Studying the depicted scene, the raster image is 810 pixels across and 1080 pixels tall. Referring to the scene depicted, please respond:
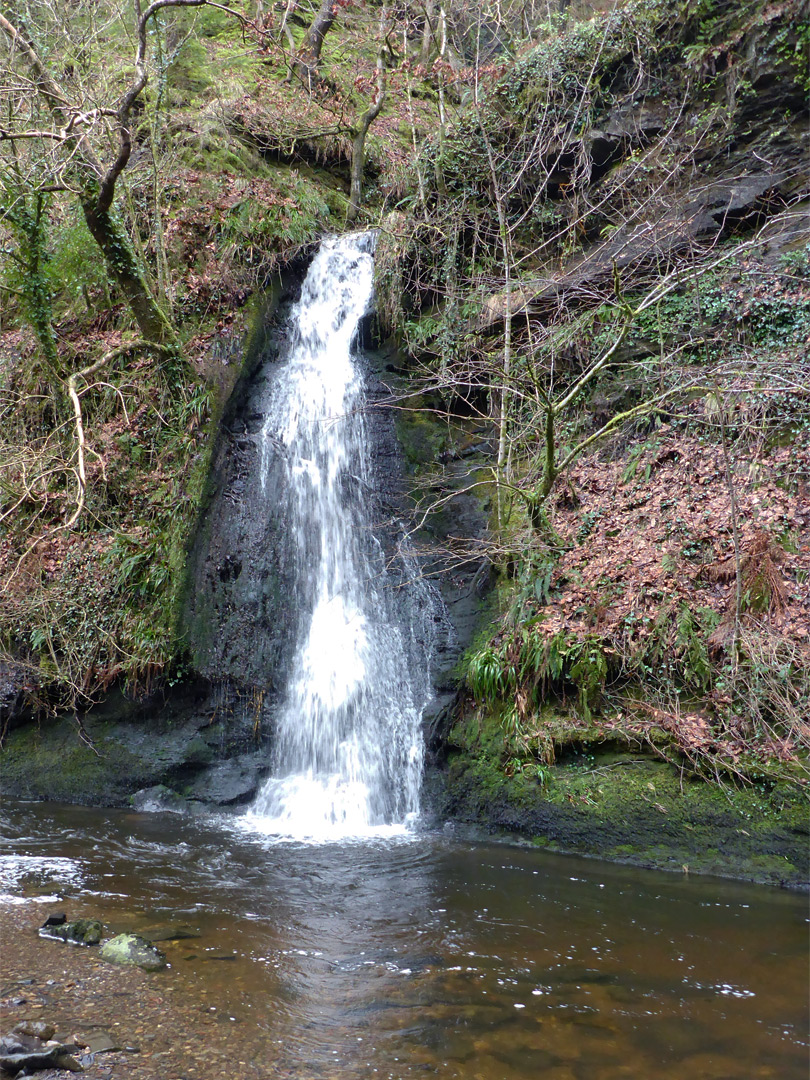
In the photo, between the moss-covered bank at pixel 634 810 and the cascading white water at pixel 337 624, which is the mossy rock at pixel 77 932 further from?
the moss-covered bank at pixel 634 810

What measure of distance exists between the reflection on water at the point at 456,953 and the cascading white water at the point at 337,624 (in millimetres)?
897

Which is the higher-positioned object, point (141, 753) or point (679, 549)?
point (679, 549)

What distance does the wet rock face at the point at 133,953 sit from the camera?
386cm

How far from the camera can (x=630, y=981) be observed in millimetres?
4000

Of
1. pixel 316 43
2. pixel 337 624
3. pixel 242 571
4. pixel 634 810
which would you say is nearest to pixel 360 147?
A: pixel 316 43

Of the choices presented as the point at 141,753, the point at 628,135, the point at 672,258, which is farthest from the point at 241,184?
the point at 141,753

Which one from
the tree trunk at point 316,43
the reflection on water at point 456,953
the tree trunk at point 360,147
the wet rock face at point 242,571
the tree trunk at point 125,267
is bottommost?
the reflection on water at point 456,953

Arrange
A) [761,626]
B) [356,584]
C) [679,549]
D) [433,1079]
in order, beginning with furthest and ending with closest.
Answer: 1. [356,584]
2. [679,549]
3. [761,626]
4. [433,1079]

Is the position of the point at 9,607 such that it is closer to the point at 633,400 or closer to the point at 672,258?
the point at 633,400

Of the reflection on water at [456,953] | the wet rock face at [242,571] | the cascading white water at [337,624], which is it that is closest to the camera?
the reflection on water at [456,953]

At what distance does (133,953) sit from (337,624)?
481cm

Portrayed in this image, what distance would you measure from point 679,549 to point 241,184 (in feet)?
29.6

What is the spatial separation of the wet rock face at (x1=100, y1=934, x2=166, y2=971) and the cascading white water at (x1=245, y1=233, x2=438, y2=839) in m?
2.73

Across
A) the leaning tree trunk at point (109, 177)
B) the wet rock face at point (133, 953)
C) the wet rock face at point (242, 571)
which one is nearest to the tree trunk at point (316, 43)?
the leaning tree trunk at point (109, 177)
